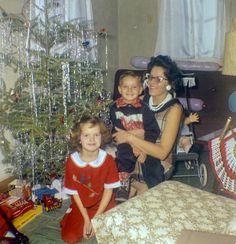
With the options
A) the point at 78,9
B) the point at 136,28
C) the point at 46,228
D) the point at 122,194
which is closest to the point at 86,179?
the point at 122,194

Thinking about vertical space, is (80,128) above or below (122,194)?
above

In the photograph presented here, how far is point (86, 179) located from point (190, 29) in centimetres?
302

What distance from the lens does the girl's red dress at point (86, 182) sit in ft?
7.86

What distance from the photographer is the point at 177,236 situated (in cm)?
178

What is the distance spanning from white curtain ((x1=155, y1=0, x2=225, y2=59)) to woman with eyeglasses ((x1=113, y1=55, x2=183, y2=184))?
2.21m

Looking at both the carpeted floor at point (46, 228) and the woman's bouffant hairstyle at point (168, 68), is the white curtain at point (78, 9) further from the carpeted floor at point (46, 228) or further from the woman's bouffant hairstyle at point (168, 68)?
the carpeted floor at point (46, 228)

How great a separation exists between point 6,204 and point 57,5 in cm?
157

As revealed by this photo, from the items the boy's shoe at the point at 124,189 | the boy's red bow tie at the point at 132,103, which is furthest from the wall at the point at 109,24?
the boy's shoe at the point at 124,189

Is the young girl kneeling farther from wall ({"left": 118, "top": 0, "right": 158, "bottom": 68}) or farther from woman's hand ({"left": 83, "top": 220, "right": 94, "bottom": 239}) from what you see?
wall ({"left": 118, "top": 0, "right": 158, "bottom": 68})

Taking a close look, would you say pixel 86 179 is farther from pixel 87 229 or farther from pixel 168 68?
pixel 168 68

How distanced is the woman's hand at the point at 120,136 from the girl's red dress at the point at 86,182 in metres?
0.22

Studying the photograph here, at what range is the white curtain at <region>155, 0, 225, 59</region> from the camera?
4684mm

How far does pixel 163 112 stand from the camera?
2641mm

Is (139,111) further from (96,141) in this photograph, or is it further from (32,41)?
(32,41)
